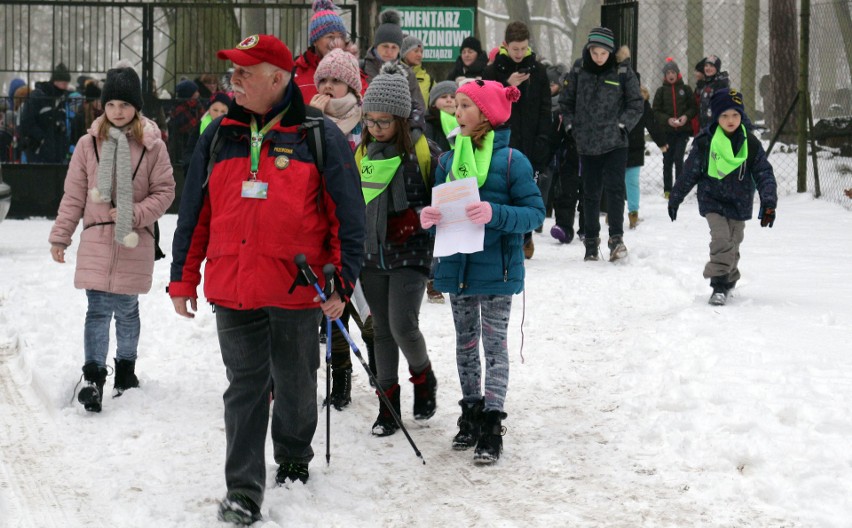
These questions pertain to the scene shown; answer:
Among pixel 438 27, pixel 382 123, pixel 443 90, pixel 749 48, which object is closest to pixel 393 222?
pixel 382 123

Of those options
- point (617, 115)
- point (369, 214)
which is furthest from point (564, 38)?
point (369, 214)

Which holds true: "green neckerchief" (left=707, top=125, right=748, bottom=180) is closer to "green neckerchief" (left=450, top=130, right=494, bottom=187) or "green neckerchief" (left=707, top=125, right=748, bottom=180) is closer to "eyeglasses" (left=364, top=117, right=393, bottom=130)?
"green neckerchief" (left=450, top=130, right=494, bottom=187)

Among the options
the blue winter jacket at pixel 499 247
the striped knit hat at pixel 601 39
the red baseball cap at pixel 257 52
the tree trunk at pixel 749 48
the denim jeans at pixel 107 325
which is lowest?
the denim jeans at pixel 107 325

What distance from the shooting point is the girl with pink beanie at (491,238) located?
19.0ft

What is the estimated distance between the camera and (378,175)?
6.14 meters

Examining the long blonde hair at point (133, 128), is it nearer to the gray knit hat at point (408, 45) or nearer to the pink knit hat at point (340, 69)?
the pink knit hat at point (340, 69)

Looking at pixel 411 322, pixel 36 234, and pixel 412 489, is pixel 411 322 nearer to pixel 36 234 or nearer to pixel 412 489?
pixel 412 489

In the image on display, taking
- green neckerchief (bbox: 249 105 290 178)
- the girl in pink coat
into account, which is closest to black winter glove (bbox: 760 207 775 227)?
the girl in pink coat

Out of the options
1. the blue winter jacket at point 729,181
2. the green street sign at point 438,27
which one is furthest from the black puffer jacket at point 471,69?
the blue winter jacket at point 729,181

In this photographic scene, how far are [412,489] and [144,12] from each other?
1280 centimetres

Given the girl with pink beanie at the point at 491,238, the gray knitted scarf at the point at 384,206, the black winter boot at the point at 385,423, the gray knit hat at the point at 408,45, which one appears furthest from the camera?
the gray knit hat at the point at 408,45

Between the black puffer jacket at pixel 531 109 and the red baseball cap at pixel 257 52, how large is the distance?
6603mm

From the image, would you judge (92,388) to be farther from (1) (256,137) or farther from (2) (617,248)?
(2) (617,248)

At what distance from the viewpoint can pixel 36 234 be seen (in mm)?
15195
